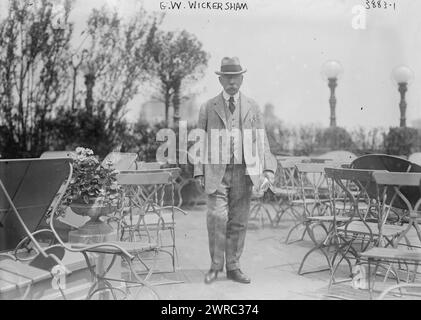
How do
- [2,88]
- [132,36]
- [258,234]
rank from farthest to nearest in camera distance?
[132,36] → [2,88] → [258,234]

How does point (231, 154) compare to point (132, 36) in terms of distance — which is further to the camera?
point (132, 36)

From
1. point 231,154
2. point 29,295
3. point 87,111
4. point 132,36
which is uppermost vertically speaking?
point 132,36

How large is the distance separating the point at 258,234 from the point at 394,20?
2.74m

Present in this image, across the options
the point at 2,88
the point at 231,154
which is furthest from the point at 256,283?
the point at 2,88

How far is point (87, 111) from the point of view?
7.48 meters

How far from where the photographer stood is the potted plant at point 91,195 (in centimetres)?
348

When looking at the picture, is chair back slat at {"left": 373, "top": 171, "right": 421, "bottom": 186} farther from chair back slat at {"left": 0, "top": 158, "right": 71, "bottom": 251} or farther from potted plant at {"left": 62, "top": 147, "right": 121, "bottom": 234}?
chair back slat at {"left": 0, "top": 158, "right": 71, "bottom": 251}

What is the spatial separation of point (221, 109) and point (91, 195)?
1129mm

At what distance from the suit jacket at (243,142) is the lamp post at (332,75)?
168 inches

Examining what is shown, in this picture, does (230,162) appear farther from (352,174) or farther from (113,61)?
(113,61)

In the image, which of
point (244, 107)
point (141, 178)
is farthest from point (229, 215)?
point (244, 107)

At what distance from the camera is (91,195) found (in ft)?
11.5

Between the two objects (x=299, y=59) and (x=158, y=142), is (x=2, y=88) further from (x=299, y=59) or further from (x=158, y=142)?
(x=299, y=59)

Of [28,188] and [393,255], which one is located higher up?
[28,188]
